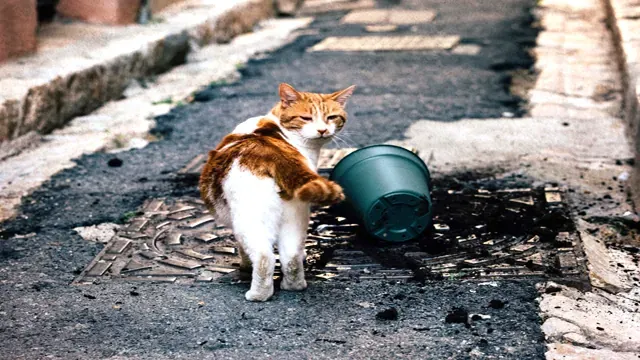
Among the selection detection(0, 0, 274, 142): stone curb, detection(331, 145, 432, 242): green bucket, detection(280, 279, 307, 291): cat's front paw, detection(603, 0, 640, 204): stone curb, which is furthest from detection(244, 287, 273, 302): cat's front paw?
detection(0, 0, 274, 142): stone curb

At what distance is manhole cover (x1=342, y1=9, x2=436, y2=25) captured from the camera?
11359mm

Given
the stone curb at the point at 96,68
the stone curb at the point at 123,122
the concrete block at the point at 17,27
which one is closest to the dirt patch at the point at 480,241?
the stone curb at the point at 123,122

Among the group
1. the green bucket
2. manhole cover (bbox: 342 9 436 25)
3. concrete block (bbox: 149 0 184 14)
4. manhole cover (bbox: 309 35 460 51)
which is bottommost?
manhole cover (bbox: 342 9 436 25)

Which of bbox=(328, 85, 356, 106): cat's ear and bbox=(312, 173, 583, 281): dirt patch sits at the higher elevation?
bbox=(328, 85, 356, 106): cat's ear

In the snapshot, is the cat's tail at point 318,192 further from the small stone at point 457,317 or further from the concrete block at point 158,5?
the concrete block at point 158,5

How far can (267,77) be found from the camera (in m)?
8.54

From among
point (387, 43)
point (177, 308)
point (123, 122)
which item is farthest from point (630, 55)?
point (177, 308)

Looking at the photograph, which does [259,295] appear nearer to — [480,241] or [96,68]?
[480,241]

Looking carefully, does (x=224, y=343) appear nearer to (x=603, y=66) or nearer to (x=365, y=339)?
(x=365, y=339)

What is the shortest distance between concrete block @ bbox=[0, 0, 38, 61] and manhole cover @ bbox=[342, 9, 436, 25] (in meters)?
4.90

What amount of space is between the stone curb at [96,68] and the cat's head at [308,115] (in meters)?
2.87

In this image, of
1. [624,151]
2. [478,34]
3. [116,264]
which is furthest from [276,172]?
[478,34]

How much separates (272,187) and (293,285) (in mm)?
499

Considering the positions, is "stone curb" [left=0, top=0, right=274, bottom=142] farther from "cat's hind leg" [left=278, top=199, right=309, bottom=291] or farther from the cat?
"cat's hind leg" [left=278, top=199, right=309, bottom=291]
